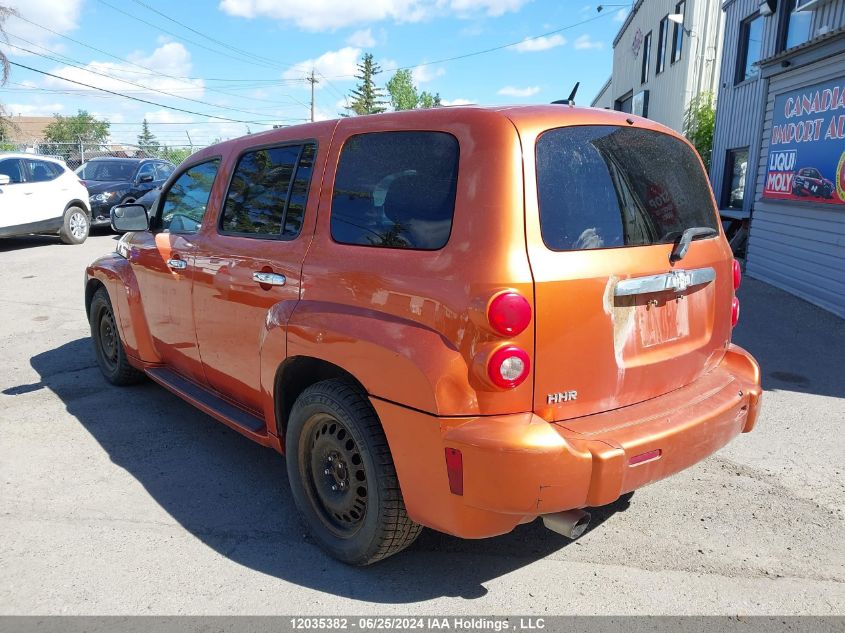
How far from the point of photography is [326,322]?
9.25 feet

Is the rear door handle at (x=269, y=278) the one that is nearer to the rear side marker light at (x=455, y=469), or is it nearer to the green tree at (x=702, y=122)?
the rear side marker light at (x=455, y=469)

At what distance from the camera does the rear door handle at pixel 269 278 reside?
316cm

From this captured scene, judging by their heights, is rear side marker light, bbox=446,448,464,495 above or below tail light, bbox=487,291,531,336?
below

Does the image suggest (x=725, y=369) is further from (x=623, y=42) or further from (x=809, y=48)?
(x=623, y=42)

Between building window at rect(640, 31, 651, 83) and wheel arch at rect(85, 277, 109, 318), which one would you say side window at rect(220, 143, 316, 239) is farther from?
building window at rect(640, 31, 651, 83)

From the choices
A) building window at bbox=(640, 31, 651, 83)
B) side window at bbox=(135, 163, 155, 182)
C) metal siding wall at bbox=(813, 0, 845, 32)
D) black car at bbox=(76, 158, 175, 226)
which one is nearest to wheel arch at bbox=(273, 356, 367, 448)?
metal siding wall at bbox=(813, 0, 845, 32)

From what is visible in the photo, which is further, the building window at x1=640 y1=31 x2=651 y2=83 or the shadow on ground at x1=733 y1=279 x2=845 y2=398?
the building window at x1=640 y1=31 x2=651 y2=83

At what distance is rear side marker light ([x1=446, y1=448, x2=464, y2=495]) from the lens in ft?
7.78

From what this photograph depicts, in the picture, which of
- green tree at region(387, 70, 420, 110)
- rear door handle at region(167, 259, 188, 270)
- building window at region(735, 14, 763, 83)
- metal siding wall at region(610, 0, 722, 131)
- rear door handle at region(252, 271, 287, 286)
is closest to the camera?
rear door handle at region(252, 271, 287, 286)

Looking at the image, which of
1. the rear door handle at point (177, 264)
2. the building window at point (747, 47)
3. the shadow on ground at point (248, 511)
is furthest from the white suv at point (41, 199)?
the building window at point (747, 47)

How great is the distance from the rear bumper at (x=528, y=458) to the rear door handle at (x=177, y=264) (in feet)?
6.56

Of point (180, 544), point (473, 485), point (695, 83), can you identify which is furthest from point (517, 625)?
point (695, 83)

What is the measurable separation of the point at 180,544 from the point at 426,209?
201cm

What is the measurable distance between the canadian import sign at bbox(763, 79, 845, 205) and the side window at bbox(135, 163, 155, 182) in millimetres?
13160
